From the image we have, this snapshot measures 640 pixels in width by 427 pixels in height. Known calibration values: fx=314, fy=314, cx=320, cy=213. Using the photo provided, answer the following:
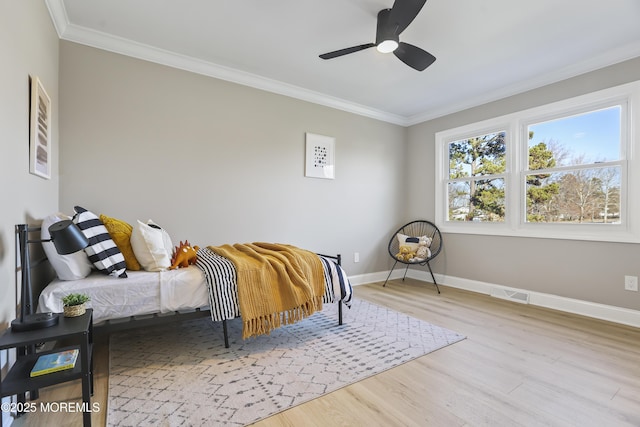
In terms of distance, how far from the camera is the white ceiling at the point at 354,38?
2322 mm

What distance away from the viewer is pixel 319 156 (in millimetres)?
4020

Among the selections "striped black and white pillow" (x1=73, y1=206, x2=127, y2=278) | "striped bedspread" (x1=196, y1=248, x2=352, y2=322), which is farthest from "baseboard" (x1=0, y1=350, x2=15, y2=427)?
"striped bedspread" (x1=196, y1=248, x2=352, y2=322)

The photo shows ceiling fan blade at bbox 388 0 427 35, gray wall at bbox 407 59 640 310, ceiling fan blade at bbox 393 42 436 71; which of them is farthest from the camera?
gray wall at bbox 407 59 640 310

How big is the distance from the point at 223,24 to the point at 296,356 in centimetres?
262

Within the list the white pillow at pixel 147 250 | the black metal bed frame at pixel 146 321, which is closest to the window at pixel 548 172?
the black metal bed frame at pixel 146 321

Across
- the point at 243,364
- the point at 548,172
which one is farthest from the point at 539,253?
the point at 243,364

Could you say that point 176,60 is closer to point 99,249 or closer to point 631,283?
point 99,249

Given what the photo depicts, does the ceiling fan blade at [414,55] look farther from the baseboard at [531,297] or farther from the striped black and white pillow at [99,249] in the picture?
the baseboard at [531,297]

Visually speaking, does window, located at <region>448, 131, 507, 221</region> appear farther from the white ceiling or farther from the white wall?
the white wall

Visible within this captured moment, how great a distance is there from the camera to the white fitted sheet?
71.4 inches

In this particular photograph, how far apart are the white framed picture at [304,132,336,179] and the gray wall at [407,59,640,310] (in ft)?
5.04

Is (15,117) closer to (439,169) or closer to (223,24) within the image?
(223,24)

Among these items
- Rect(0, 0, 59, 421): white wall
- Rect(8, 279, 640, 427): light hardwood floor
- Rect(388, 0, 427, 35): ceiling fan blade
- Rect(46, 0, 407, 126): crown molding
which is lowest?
Rect(8, 279, 640, 427): light hardwood floor

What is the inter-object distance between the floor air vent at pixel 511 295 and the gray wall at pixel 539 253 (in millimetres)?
74
